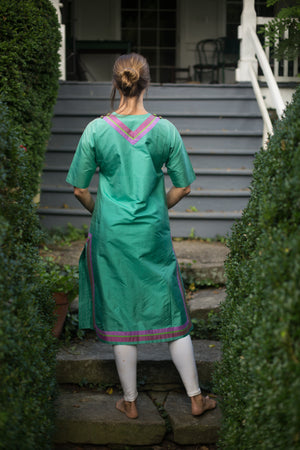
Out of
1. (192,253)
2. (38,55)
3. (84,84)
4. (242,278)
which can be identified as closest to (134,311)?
(242,278)

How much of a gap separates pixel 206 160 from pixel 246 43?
1966 mm

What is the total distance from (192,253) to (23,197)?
2.53m

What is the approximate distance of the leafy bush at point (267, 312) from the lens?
1.58m

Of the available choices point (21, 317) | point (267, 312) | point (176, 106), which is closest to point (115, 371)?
point (21, 317)

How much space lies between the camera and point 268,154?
2.06m

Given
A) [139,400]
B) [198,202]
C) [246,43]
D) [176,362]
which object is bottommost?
[139,400]

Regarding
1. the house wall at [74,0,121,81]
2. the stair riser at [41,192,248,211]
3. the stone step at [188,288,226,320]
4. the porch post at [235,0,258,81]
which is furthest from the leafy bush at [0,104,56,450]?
the house wall at [74,0,121,81]

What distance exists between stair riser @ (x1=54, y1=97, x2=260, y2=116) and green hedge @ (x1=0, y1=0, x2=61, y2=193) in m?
1.67

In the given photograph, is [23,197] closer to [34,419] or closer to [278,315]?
[34,419]

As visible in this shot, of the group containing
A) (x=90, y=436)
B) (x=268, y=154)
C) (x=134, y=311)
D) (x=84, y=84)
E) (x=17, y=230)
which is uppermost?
(x=84, y=84)

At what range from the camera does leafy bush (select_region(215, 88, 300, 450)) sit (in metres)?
1.58

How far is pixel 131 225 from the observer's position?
2.45 metres

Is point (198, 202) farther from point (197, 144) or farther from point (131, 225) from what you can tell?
point (131, 225)

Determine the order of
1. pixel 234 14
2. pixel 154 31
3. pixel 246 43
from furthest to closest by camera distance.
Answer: pixel 154 31
pixel 234 14
pixel 246 43
